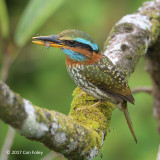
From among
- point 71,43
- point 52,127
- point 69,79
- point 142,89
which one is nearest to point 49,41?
point 71,43

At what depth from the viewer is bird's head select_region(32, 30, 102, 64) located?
2822 mm

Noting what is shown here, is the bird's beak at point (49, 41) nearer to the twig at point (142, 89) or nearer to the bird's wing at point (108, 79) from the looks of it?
the bird's wing at point (108, 79)

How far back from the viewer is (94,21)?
5.32 m

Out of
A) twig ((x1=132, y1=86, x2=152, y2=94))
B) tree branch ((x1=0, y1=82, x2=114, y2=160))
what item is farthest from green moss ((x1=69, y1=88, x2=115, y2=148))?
twig ((x1=132, y1=86, x2=152, y2=94))

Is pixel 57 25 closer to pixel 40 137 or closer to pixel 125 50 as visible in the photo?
pixel 125 50

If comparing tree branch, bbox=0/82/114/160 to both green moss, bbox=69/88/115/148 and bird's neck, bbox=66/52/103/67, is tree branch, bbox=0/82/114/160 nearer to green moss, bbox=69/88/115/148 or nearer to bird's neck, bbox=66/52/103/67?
green moss, bbox=69/88/115/148

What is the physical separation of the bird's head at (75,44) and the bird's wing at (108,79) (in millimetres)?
95

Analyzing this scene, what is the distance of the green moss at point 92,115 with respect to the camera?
7.41 feet

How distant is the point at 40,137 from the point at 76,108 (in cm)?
96

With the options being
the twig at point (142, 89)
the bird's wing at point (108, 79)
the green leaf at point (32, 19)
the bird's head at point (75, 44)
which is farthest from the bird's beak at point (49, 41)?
the twig at point (142, 89)

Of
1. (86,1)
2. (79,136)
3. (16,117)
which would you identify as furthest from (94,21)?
(16,117)

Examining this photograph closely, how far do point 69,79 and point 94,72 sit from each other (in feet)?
7.34

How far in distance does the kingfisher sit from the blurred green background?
176 centimetres

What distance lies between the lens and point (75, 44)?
2.93m
